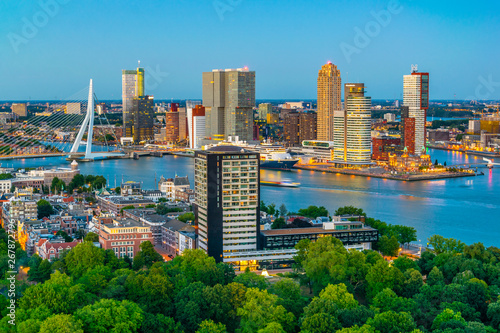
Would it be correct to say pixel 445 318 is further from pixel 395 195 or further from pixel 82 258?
pixel 395 195

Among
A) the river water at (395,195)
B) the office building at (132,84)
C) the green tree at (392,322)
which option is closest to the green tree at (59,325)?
the green tree at (392,322)

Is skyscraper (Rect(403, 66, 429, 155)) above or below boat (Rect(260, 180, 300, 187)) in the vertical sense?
above

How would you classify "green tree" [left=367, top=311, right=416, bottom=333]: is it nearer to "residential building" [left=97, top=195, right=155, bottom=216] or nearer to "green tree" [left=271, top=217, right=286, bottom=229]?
"green tree" [left=271, top=217, right=286, bottom=229]

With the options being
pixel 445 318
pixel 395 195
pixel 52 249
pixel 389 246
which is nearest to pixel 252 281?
pixel 445 318

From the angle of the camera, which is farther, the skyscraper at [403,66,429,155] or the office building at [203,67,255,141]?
the office building at [203,67,255,141]

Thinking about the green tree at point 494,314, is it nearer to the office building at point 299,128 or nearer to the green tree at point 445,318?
the green tree at point 445,318

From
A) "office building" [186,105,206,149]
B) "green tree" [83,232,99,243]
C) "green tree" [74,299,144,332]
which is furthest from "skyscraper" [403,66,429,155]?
"green tree" [74,299,144,332]

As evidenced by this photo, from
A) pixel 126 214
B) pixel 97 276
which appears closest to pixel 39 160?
pixel 126 214
